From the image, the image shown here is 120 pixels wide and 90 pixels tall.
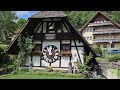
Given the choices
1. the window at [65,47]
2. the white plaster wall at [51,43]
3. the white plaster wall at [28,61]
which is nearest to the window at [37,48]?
the white plaster wall at [51,43]

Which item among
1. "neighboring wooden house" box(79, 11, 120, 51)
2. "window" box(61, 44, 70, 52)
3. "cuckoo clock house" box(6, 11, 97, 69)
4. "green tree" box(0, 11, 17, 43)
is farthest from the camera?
"green tree" box(0, 11, 17, 43)

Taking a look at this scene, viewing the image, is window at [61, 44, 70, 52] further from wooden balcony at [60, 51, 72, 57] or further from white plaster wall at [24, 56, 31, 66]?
white plaster wall at [24, 56, 31, 66]

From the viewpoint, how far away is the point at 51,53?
1302 cm

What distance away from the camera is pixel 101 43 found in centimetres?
2788

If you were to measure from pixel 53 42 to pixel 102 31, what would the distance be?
46.3ft

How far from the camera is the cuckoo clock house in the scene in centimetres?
1266

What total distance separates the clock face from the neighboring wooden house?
10.8 metres

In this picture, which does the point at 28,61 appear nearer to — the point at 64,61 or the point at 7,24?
the point at 64,61

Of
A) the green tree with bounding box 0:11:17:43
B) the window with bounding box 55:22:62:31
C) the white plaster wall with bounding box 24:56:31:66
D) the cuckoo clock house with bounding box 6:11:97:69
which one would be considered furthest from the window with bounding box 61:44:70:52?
the green tree with bounding box 0:11:17:43

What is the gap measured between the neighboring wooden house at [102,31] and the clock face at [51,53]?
10.8 meters

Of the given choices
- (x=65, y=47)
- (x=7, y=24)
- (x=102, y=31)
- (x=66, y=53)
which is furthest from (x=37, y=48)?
(x=7, y=24)

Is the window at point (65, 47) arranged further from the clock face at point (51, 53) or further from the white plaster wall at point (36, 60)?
the white plaster wall at point (36, 60)
